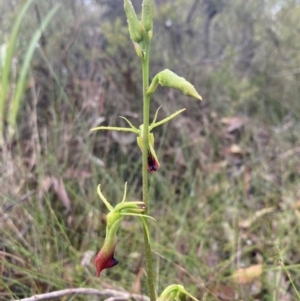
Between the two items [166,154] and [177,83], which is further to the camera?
[166,154]

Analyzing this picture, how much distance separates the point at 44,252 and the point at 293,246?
3.18ft

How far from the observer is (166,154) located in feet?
8.50

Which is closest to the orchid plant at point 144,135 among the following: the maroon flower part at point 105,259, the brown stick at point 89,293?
the maroon flower part at point 105,259

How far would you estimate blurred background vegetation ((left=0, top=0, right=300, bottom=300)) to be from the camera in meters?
1.50

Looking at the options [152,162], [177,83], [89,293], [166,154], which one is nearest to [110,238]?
[152,162]

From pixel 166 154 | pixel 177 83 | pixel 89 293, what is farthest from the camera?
pixel 166 154

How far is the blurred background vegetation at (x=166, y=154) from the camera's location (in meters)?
1.50

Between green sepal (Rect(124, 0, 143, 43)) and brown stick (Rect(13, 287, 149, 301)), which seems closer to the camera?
green sepal (Rect(124, 0, 143, 43))

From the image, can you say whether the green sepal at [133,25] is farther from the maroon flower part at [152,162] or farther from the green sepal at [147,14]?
the maroon flower part at [152,162]

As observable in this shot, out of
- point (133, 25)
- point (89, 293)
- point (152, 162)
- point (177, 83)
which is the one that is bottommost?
point (89, 293)

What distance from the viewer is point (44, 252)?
5.04ft

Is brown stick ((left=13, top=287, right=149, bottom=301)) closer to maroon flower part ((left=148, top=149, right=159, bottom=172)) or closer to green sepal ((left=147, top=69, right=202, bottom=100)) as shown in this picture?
maroon flower part ((left=148, top=149, right=159, bottom=172))

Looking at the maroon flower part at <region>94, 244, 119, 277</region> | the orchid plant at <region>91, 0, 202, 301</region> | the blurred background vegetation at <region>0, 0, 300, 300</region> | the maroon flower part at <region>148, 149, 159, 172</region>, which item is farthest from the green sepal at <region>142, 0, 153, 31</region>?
the blurred background vegetation at <region>0, 0, 300, 300</region>

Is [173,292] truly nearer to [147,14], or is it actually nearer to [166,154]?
[147,14]
